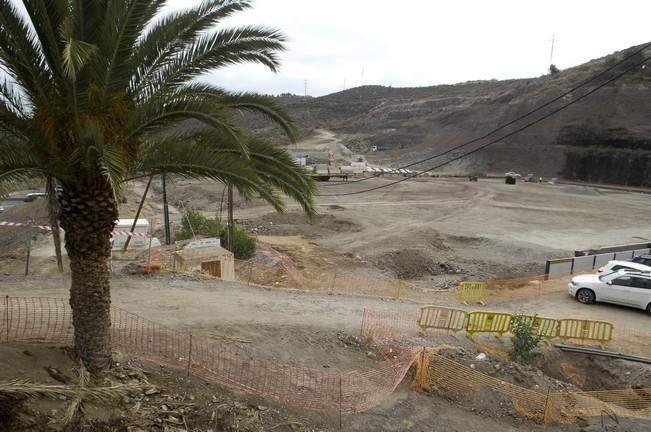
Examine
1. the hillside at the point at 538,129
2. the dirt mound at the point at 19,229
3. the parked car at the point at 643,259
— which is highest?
the hillside at the point at 538,129

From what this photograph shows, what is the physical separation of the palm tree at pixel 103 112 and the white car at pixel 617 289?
14.4 m

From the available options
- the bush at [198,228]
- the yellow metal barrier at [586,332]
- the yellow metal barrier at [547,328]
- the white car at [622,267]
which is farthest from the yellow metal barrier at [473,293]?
the bush at [198,228]

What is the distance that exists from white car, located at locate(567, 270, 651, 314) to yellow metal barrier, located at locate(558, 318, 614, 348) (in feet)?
10.7

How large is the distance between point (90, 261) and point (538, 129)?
73518 millimetres

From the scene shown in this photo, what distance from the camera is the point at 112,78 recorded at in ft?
21.7

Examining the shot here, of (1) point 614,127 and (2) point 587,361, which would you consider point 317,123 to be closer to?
(1) point 614,127

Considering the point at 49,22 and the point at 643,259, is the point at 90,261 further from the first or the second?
the point at 643,259

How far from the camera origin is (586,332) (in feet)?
46.6

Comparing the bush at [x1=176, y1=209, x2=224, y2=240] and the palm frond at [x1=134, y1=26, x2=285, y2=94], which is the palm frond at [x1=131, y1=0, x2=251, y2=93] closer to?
the palm frond at [x1=134, y1=26, x2=285, y2=94]

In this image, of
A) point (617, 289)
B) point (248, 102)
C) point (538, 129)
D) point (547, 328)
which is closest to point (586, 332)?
point (547, 328)

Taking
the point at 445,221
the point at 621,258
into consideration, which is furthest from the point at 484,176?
the point at 621,258

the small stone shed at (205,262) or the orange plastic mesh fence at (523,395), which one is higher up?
the small stone shed at (205,262)

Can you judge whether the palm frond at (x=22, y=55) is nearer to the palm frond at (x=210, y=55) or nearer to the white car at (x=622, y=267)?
the palm frond at (x=210, y=55)

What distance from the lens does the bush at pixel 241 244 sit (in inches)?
963
